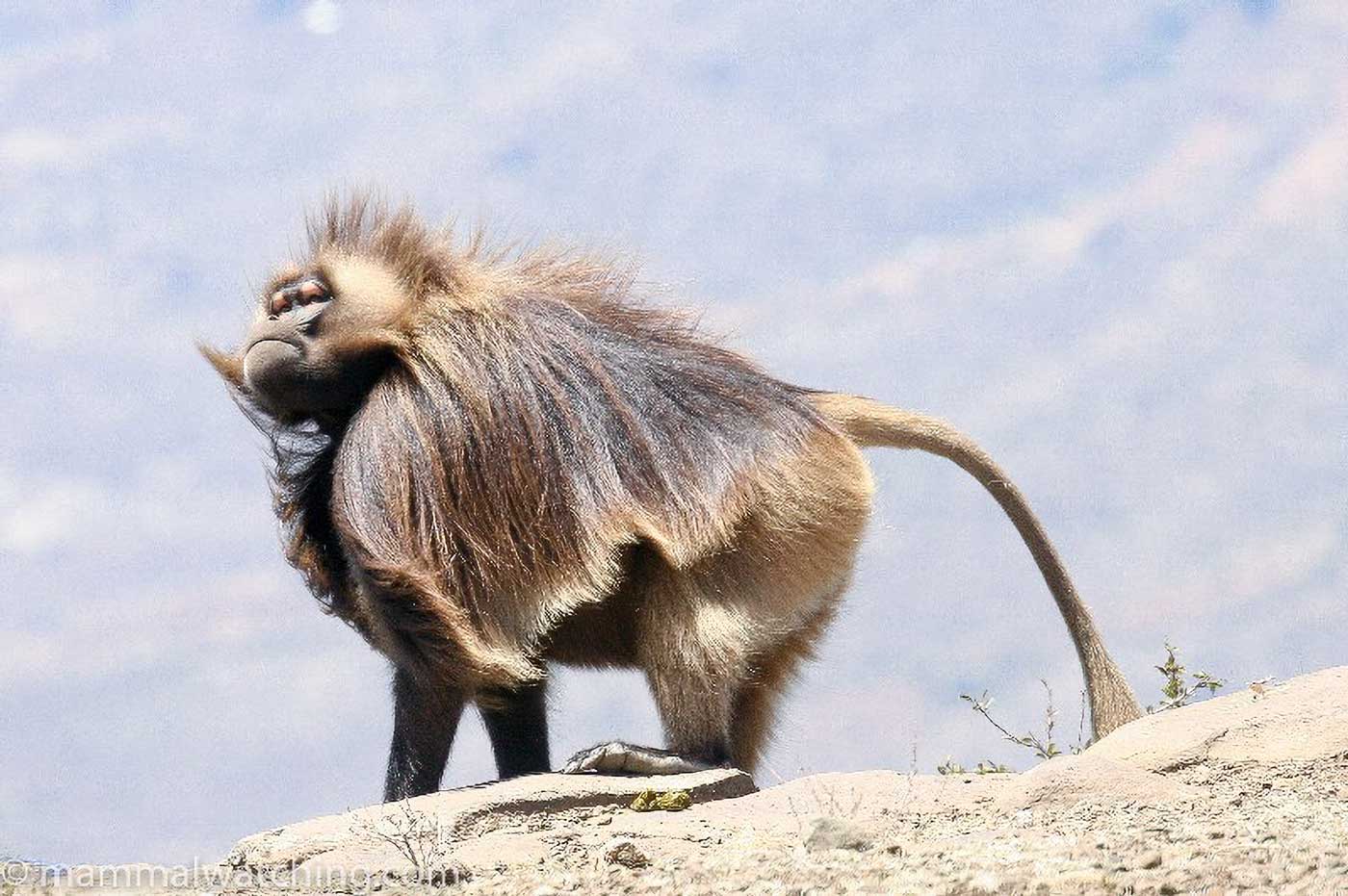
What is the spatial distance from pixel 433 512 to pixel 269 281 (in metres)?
1.65

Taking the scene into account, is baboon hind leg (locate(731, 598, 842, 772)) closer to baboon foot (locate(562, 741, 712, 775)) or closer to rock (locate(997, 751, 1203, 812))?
baboon foot (locate(562, 741, 712, 775))

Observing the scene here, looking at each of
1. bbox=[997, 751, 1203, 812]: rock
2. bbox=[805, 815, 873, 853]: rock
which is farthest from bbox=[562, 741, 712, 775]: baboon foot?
bbox=[805, 815, 873, 853]: rock

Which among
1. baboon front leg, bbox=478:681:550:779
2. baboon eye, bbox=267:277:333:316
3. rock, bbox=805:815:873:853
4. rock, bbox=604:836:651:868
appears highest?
baboon eye, bbox=267:277:333:316

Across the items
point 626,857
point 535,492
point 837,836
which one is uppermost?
point 535,492

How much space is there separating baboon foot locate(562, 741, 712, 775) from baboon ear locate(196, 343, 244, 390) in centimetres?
277

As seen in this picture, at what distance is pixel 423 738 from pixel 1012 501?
317cm

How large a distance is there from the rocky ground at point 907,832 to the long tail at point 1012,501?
0.92 meters

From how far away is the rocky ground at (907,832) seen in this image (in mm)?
4527

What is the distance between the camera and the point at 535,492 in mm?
6938

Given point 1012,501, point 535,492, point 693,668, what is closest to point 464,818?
point 693,668

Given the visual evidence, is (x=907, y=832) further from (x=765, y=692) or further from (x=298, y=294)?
(x=298, y=294)

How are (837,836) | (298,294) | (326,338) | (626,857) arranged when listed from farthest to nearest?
(298,294) → (326,338) → (626,857) → (837,836)

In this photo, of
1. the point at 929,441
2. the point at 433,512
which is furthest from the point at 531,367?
the point at 929,441

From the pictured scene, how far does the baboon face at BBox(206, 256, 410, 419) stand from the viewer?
734cm
